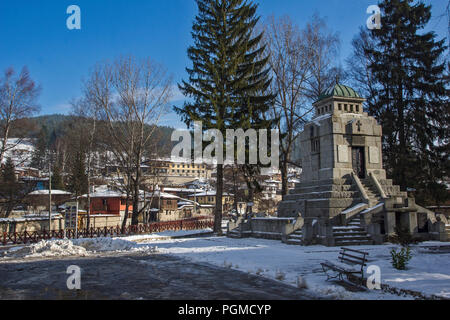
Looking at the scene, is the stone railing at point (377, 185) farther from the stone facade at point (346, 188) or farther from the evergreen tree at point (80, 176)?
the evergreen tree at point (80, 176)

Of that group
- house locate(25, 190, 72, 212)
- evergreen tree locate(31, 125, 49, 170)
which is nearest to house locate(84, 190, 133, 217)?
house locate(25, 190, 72, 212)

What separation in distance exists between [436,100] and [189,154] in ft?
74.7

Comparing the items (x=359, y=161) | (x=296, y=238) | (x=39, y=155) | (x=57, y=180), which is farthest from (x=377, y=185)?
(x=39, y=155)

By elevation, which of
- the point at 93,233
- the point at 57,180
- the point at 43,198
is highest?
the point at 57,180

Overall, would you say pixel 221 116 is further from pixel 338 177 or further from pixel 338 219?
pixel 338 219

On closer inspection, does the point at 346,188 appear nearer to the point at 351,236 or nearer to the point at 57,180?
the point at 351,236

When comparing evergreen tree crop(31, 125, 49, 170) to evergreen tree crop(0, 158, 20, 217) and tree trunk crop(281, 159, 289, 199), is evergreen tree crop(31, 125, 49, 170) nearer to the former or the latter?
evergreen tree crop(0, 158, 20, 217)

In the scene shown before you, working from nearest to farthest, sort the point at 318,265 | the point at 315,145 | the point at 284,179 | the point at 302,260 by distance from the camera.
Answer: the point at 318,265 → the point at 302,260 → the point at 315,145 → the point at 284,179

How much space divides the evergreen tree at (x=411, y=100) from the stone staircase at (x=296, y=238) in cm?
1556

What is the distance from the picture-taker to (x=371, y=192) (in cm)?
2220

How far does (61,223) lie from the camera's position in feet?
117

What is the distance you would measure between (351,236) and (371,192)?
4.85m
